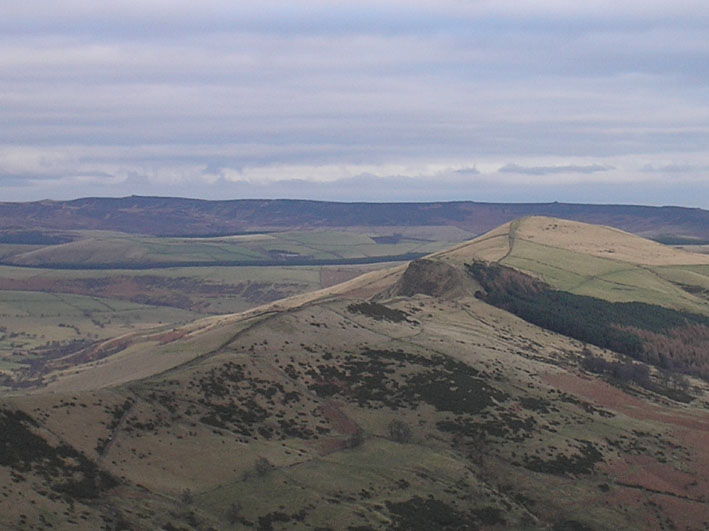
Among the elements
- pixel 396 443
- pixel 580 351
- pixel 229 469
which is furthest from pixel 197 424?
pixel 580 351

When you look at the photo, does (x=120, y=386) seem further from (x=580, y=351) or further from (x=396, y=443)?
(x=580, y=351)

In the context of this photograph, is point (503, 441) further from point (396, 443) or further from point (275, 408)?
point (275, 408)

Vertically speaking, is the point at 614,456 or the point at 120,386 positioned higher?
the point at 120,386

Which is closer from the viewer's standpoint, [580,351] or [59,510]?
[59,510]

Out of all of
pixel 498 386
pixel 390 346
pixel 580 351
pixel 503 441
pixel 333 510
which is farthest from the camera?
pixel 580 351

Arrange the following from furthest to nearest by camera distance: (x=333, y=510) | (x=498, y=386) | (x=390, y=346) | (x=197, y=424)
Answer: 1. (x=390, y=346)
2. (x=498, y=386)
3. (x=197, y=424)
4. (x=333, y=510)

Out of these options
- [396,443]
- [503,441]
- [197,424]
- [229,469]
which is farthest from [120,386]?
[503,441]
